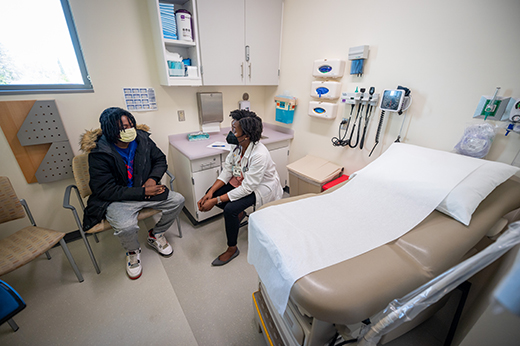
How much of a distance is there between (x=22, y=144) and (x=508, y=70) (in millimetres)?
3138

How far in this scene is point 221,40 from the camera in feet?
6.27

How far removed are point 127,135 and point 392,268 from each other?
1.82m

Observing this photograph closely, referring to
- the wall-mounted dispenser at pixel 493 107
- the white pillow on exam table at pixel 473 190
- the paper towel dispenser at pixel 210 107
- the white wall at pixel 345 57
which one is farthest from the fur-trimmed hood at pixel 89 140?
the wall-mounted dispenser at pixel 493 107

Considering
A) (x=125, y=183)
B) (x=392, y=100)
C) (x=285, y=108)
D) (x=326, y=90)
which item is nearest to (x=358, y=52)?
(x=326, y=90)

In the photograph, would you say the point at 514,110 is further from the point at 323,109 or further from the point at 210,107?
the point at 210,107

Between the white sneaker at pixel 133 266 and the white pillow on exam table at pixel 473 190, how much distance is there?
2.04 meters

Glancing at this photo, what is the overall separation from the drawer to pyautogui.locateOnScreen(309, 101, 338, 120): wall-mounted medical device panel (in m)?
1.06

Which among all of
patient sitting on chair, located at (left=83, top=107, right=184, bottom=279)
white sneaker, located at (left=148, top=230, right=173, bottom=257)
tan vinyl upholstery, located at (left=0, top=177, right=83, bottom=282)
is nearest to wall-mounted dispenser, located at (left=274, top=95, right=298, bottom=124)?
patient sitting on chair, located at (left=83, top=107, right=184, bottom=279)

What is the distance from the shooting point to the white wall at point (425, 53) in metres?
1.12

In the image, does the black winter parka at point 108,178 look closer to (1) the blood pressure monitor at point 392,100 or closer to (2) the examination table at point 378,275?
(2) the examination table at point 378,275

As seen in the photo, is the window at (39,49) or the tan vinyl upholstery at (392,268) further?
the window at (39,49)

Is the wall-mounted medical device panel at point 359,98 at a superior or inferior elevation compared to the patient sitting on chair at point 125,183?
superior

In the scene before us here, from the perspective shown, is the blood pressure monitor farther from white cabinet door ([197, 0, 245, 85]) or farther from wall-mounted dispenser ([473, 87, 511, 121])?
white cabinet door ([197, 0, 245, 85])

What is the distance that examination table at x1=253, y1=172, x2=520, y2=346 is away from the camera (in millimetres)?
647
